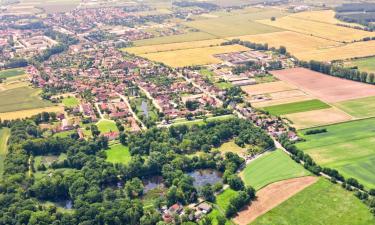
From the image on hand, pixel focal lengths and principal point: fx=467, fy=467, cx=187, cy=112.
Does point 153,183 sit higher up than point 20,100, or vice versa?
point 153,183

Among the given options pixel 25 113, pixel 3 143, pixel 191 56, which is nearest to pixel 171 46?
pixel 191 56

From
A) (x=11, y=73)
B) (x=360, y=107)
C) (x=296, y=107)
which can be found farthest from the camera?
(x=11, y=73)

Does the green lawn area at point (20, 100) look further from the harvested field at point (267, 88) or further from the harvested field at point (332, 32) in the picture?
the harvested field at point (332, 32)

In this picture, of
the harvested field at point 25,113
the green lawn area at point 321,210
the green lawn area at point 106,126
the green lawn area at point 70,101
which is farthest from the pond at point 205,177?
the green lawn area at point 70,101

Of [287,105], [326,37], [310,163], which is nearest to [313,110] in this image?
[287,105]

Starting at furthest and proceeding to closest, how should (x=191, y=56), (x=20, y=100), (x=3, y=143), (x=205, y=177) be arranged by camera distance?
(x=191, y=56) < (x=20, y=100) < (x=3, y=143) < (x=205, y=177)

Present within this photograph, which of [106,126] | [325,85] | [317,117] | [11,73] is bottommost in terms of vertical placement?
[11,73]

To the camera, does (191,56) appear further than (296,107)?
Yes

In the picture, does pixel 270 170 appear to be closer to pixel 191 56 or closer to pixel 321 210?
pixel 321 210
